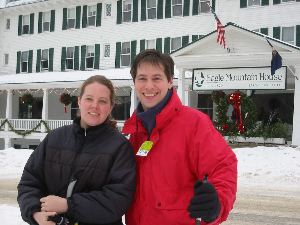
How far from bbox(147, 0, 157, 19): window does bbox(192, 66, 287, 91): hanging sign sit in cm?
753

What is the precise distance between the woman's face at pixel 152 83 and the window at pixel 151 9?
22950mm

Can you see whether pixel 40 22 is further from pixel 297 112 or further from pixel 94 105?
pixel 94 105

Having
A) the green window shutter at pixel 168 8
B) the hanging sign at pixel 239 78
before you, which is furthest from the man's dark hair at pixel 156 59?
the green window shutter at pixel 168 8

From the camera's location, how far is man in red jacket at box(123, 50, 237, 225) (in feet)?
8.12

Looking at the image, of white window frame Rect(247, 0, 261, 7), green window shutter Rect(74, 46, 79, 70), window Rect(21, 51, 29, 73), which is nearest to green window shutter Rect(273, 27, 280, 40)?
white window frame Rect(247, 0, 261, 7)

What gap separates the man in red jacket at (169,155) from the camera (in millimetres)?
2475

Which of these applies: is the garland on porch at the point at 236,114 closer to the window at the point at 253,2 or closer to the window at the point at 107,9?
the window at the point at 253,2

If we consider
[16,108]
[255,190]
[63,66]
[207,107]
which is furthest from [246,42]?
[16,108]

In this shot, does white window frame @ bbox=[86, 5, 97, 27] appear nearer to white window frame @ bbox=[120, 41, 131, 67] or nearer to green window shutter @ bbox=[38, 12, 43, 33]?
white window frame @ bbox=[120, 41, 131, 67]

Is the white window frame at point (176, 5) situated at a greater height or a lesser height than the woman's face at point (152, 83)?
greater

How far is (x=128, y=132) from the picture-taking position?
2883mm

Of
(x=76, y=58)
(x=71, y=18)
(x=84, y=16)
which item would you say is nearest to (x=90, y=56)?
(x=76, y=58)

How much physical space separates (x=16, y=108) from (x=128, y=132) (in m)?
29.8

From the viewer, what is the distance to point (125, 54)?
2617 cm
